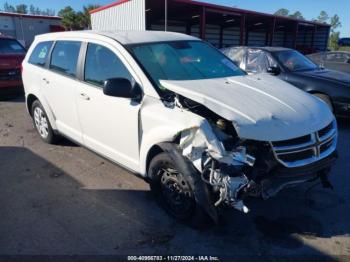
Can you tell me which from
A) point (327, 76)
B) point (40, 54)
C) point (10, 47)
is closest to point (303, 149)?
point (40, 54)

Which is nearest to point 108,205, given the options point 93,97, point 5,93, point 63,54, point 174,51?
point 93,97

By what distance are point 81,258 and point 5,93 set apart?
8.60 metres

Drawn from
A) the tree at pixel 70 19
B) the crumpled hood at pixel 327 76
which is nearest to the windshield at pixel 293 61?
the crumpled hood at pixel 327 76

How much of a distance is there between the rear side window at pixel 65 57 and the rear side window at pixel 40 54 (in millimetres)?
284

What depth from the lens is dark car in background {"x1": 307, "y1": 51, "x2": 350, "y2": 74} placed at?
39.8ft

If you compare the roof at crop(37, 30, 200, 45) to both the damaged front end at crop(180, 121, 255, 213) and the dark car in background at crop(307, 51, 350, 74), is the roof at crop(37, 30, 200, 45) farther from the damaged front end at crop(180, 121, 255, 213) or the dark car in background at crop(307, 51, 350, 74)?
the dark car in background at crop(307, 51, 350, 74)

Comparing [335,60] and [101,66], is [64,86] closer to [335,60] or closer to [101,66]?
[101,66]

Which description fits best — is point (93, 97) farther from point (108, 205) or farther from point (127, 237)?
point (127, 237)

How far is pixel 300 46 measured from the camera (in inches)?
1282

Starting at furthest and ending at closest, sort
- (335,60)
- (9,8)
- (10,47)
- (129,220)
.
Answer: (9,8) < (335,60) < (10,47) < (129,220)

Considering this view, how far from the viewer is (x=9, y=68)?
9.27 metres

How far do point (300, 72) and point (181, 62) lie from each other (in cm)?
426

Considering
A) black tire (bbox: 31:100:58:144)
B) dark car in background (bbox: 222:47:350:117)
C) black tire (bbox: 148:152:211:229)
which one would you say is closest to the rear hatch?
black tire (bbox: 31:100:58:144)

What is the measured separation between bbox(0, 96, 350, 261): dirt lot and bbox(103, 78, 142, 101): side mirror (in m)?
1.26
